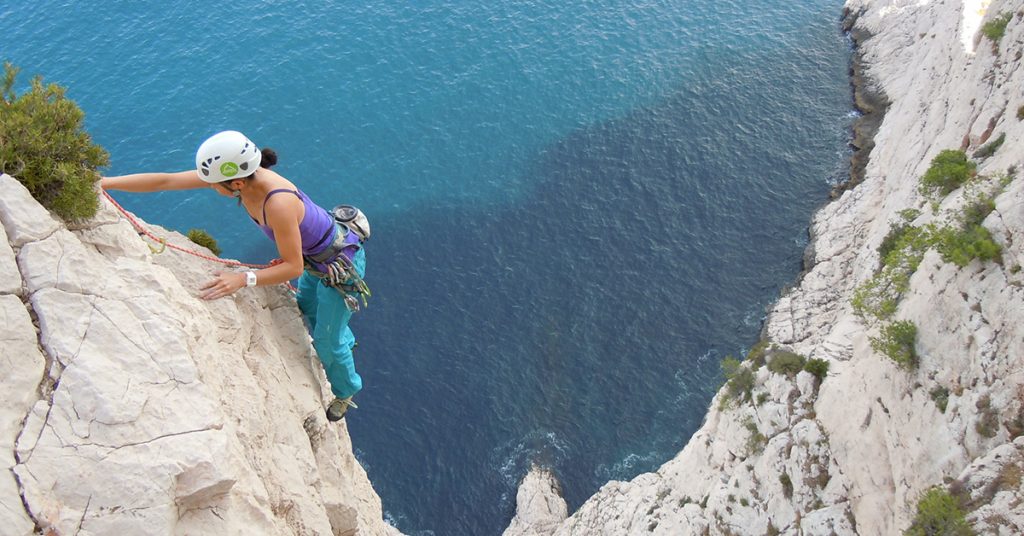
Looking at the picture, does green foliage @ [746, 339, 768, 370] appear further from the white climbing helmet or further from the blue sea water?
the white climbing helmet

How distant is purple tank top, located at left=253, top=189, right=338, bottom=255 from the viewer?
50.1ft

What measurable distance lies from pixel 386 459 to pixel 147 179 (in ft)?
104

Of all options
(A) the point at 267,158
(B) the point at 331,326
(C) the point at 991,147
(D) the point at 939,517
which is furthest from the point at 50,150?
(C) the point at 991,147

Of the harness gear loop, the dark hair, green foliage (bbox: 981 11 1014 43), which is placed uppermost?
green foliage (bbox: 981 11 1014 43)

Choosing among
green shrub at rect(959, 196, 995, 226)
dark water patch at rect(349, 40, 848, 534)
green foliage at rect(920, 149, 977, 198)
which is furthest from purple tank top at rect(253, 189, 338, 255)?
dark water patch at rect(349, 40, 848, 534)

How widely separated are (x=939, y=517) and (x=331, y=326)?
1535 centimetres

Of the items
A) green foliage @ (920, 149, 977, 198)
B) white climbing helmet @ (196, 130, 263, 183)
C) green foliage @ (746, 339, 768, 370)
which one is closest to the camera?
white climbing helmet @ (196, 130, 263, 183)

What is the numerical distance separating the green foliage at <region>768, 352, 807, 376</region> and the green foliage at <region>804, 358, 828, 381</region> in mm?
669

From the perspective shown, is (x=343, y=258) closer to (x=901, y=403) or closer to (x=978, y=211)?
(x=901, y=403)

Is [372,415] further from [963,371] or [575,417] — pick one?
[963,371]

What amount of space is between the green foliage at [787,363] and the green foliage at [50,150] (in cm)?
2466

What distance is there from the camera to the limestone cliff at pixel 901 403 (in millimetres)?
19734

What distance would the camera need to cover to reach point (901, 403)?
23.0 meters

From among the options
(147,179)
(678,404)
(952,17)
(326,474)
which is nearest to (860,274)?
(678,404)
